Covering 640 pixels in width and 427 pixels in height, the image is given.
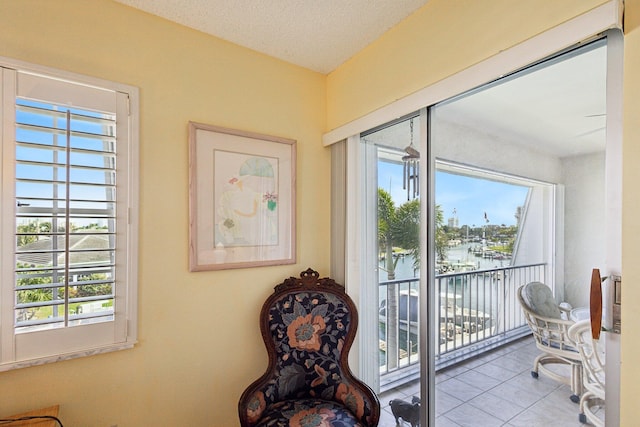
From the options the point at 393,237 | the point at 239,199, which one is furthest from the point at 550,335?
the point at 239,199

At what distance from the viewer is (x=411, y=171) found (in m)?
1.87

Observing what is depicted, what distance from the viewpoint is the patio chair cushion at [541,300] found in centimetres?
130

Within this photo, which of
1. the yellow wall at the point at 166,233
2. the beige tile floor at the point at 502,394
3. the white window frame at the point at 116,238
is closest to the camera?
the beige tile floor at the point at 502,394

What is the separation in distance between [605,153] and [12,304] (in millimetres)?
2467

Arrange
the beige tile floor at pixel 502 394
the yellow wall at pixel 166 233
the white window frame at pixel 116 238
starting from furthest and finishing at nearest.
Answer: the yellow wall at pixel 166 233, the white window frame at pixel 116 238, the beige tile floor at pixel 502 394

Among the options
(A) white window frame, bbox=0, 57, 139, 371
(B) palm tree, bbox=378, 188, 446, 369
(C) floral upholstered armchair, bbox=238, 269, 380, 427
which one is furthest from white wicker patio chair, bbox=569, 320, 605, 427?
(A) white window frame, bbox=0, 57, 139, 371

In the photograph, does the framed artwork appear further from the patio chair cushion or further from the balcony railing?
the patio chair cushion

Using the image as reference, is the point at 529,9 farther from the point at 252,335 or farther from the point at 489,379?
the point at 252,335

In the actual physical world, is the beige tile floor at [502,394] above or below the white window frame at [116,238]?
below

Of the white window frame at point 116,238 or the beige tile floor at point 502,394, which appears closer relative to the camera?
the beige tile floor at point 502,394

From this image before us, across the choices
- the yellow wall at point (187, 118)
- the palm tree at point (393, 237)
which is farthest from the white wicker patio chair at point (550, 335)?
the yellow wall at point (187, 118)

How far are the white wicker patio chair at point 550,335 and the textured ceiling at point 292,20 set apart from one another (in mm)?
1547

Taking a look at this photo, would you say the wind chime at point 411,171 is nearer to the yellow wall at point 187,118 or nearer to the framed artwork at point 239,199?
the yellow wall at point 187,118

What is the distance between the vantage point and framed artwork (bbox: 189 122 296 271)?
1872 millimetres
